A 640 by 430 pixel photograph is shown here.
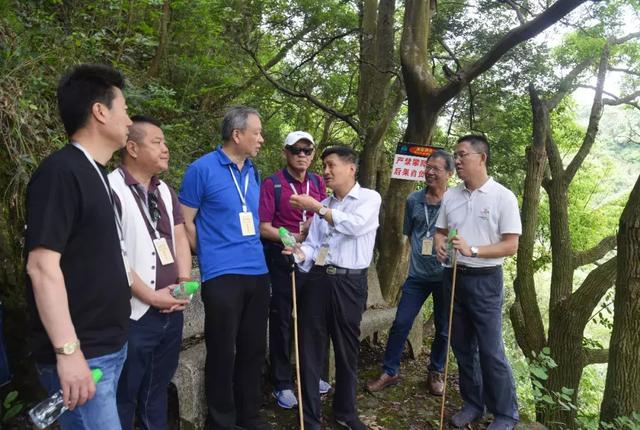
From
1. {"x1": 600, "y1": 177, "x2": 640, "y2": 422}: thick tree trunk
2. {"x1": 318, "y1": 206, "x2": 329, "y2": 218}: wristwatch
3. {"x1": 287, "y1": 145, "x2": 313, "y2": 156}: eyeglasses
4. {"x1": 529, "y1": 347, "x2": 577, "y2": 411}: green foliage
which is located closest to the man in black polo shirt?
{"x1": 318, "y1": 206, "x2": 329, "y2": 218}: wristwatch

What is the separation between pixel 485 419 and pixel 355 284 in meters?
1.66

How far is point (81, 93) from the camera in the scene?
1.87 meters

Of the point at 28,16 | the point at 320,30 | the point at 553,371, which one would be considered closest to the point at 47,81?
the point at 28,16

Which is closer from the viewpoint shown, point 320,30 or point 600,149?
point 320,30

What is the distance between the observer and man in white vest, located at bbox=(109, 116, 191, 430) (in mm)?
2418

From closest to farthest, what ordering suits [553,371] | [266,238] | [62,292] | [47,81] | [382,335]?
[62,292] < [266,238] < [47,81] < [382,335] < [553,371]

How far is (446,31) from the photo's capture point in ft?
32.1

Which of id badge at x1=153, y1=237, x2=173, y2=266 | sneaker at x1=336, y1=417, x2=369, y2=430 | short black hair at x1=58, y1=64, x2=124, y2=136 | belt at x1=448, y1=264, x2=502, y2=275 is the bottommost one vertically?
sneaker at x1=336, y1=417, x2=369, y2=430

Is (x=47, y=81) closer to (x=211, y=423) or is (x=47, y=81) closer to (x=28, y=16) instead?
(x=28, y=16)

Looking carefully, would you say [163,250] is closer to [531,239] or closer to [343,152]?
[343,152]

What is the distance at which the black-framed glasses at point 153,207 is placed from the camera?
256 centimetres

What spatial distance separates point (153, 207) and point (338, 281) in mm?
1283

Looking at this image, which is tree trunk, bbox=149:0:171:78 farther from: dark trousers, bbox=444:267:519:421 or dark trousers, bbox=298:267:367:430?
dark trousers, bbox=444:267:519:421

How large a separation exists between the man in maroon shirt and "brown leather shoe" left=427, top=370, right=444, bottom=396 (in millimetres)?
1331
